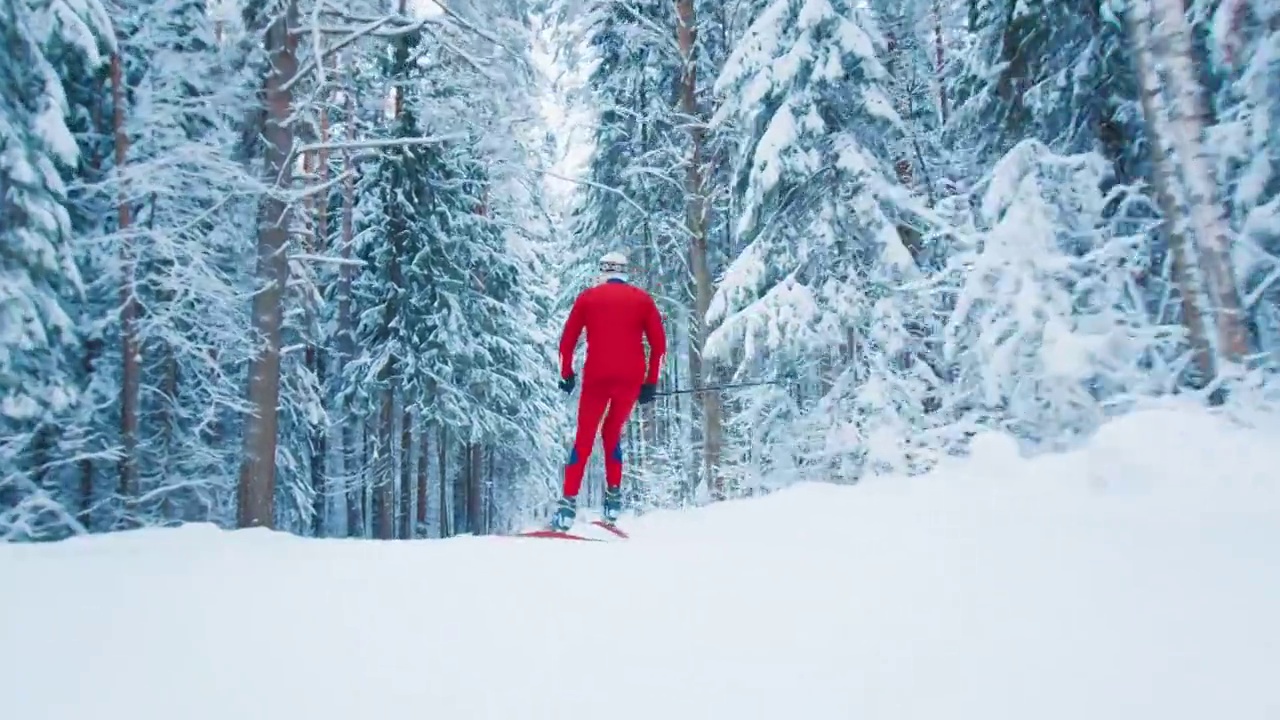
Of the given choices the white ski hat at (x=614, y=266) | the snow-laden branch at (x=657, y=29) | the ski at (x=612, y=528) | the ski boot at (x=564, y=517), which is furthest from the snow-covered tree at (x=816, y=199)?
the ski boot at (x=564, y=517)

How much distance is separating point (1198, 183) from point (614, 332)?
15.1 feet

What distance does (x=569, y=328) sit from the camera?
6.73 m

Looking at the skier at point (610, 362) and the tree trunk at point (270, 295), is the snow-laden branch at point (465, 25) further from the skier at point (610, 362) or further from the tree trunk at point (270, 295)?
the skier at point (610, 362)

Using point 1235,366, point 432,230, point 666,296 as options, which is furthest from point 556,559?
point 432,230

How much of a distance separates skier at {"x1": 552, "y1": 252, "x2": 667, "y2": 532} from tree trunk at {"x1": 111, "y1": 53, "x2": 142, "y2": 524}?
8.76 m

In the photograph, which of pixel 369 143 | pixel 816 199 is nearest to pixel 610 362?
pixel 369 143

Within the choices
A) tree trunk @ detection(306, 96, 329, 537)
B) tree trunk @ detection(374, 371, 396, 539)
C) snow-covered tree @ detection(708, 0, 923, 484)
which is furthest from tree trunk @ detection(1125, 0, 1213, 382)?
tree trunk @ detection(306, 96, 329, 537)

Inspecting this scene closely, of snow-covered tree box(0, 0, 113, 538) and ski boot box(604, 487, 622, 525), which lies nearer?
ski boot box(604, 487, 622, 525)

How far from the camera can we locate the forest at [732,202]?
653 centimetres

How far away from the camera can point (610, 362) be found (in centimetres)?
650

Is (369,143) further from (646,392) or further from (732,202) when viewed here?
(732,202)

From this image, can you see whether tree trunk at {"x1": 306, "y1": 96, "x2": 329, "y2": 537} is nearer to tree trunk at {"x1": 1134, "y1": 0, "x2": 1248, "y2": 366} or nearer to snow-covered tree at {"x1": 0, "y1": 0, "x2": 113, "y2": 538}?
snow-covered tree at {"x1": 0, "y1": 0, "x2": 113, "y2": 538}

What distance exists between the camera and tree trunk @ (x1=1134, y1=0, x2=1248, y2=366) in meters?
5.43

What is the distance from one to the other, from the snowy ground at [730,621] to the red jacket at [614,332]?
87.0 inches
